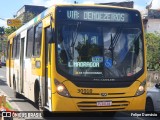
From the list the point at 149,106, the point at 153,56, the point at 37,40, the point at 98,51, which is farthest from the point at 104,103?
the point at 153,56

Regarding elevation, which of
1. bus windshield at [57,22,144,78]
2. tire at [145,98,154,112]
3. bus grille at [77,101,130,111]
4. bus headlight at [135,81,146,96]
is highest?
bus windshield at [57,22,144,78]

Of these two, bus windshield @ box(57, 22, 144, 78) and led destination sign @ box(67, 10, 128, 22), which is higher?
led destination sign @ box(67, 10, 128, 22)

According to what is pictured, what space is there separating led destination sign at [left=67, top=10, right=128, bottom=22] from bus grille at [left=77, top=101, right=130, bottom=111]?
214 cm

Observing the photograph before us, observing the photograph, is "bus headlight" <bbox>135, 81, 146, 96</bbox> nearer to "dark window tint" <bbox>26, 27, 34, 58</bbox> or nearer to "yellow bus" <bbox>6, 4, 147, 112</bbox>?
"yellow bus" <bbox>6, 4, 147, 112</bbox>

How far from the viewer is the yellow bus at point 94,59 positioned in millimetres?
10055

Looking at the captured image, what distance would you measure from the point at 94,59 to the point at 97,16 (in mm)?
1178

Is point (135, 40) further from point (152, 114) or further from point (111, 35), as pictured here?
point (152, 114)

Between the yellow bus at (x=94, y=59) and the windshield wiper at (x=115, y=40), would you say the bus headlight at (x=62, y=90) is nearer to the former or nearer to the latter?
the yellow bus at (x=94, y=59)

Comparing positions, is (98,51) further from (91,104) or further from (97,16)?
(91,104)

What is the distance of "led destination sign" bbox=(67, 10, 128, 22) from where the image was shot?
10.5 m

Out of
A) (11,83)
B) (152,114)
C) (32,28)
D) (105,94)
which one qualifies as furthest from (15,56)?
(105,94)

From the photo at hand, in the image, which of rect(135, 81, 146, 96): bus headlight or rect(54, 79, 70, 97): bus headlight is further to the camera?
rect(135, 81, 146, 96): bus headlight

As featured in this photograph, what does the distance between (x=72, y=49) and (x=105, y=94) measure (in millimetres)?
1388

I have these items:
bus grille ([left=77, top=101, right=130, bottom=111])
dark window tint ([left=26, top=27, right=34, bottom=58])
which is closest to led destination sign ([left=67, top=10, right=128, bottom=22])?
bus grille ([left=77, top=101, right=130, bottom=111])
